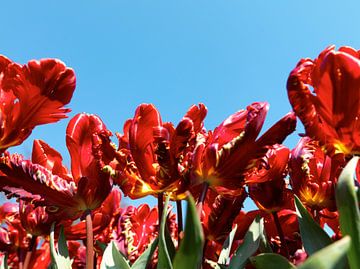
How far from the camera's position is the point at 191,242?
577 mm

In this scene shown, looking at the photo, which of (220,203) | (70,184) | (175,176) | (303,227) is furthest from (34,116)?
(303,227)

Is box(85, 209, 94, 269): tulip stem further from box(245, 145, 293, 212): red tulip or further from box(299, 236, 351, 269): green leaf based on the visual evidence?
box(299, 236, 351, 269): green leaf

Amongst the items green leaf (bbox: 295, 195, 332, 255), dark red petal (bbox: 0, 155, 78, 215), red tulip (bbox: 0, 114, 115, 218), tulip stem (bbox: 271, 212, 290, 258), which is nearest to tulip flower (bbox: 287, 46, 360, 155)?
green leaf (bbox: 295, 195, 332, 255)

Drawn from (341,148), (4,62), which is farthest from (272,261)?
(4,62)

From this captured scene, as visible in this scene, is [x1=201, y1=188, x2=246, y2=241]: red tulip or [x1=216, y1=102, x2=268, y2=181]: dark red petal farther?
[x1=201, y1=188, x2=246, y2=241]: red tulip

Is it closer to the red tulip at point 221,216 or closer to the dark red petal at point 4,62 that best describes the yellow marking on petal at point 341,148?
the red tulip at point 221,216

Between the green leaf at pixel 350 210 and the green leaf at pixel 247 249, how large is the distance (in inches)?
7.9

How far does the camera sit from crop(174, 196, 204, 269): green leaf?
0.55 meters

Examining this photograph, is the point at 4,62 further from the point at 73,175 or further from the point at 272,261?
the point at 272,261

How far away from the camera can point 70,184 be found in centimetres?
93

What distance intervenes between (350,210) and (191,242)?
190 millimetres

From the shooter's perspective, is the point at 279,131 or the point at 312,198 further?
the point at 312,198

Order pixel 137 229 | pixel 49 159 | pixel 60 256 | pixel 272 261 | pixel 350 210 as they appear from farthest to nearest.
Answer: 1. pixel 137 229
2. pixel 49 159
3. pixel 60 256
4. pixel 272 261
5. pixel 350 210

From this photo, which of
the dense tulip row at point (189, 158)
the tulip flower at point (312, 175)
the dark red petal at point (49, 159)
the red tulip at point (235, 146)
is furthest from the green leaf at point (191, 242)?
the dark red petal at point (49, 159)
